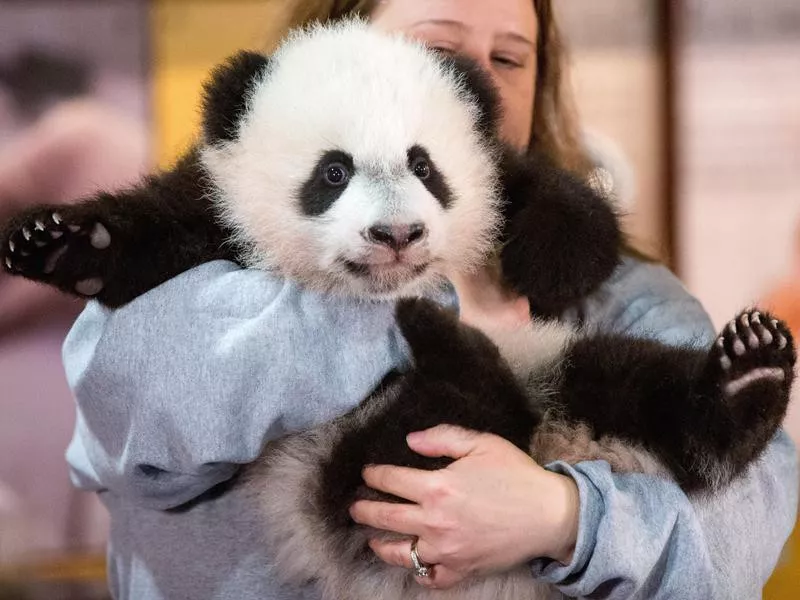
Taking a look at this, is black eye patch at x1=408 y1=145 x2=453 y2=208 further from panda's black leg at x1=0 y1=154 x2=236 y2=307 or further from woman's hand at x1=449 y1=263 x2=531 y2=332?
panda's black leg at x1=0 y1=154 x2=236 y2=307

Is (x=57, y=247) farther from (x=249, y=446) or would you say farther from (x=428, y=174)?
(x=428, y=174)

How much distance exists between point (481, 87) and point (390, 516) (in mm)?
875

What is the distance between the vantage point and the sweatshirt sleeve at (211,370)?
1295mm

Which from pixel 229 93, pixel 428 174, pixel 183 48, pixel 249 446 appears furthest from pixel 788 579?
pixel 183 48

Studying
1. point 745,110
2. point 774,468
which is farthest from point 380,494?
point 745,110

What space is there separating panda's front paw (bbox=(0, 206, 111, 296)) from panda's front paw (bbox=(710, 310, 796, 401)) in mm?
1059

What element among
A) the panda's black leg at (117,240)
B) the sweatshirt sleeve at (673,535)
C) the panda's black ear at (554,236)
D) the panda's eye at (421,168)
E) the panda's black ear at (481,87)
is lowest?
the sweatshirt sleeve at (673,535)

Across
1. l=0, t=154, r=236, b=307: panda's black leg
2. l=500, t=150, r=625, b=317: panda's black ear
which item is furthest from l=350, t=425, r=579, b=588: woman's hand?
l=0, t=154, r=236, b=307: panda's black leg

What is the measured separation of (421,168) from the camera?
1520 mm

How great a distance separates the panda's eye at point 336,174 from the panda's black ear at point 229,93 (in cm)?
23

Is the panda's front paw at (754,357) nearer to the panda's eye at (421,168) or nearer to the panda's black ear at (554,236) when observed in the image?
the panda's black ear at (554,236)

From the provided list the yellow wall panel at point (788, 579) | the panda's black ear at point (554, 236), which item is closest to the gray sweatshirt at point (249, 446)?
the panda's black ear at point (554, 236)

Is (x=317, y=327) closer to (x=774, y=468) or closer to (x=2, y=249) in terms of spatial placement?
(x=2, y=249)

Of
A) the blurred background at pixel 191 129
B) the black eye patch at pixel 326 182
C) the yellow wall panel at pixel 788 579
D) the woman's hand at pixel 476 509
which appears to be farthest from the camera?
the blurred background at pixel 191 129
